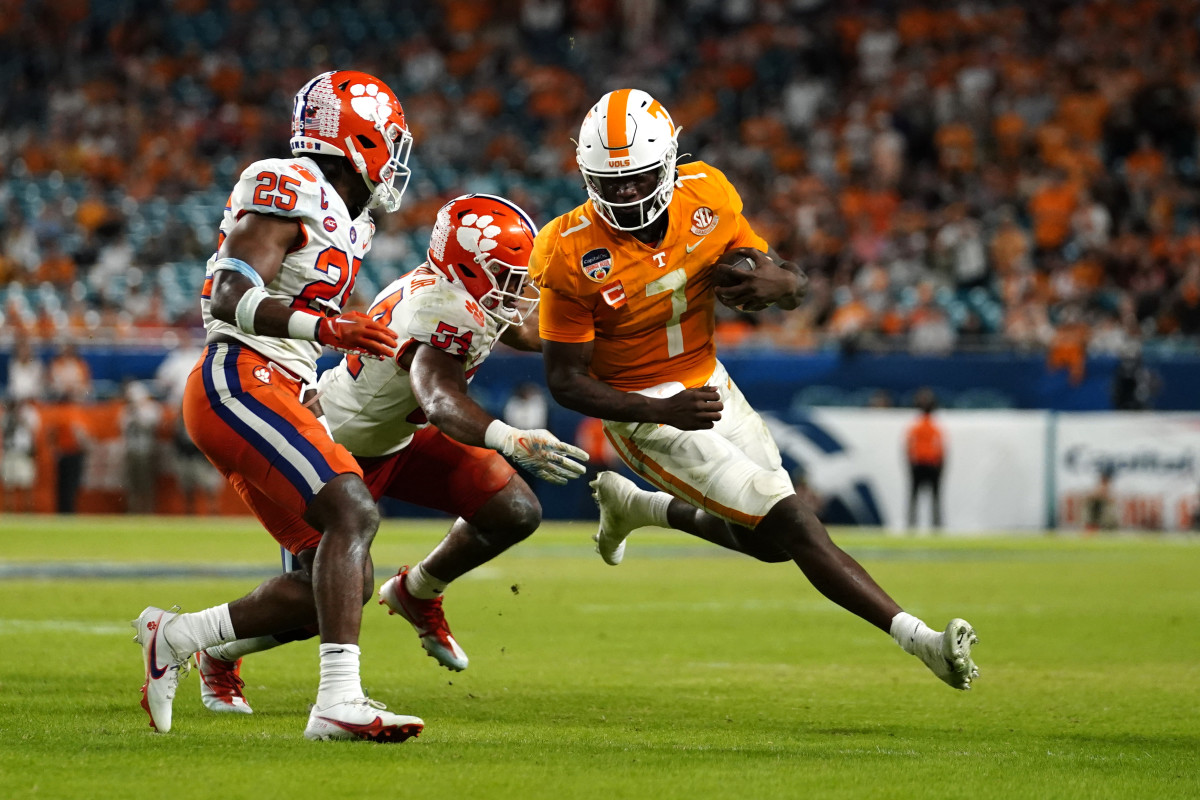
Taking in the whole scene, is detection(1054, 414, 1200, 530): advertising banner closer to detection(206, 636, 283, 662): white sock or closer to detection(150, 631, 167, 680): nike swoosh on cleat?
detection(206, 636, 283, 662): white sock

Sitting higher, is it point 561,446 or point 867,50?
point 867,50

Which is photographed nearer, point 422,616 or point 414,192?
point 422,616

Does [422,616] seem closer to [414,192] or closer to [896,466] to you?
[896,466]

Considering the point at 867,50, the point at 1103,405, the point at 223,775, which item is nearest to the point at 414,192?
the point at 867,50

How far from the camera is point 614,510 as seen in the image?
20.0 ft

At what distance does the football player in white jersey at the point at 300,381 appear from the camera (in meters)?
4.54

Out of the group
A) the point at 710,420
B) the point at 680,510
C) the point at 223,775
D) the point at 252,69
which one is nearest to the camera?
the point at 223,775

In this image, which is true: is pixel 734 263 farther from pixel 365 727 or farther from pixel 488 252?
pixel 365 727

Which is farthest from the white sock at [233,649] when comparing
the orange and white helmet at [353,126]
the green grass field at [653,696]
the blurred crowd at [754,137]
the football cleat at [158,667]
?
the blurred crowd at [754,137]

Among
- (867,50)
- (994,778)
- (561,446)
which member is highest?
(867,50)

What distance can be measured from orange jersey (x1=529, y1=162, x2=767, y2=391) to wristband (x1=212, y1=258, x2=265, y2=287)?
109cm

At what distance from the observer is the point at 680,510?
238 inches

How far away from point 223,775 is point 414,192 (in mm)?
17761

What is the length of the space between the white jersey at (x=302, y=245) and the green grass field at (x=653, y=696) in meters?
1.22
